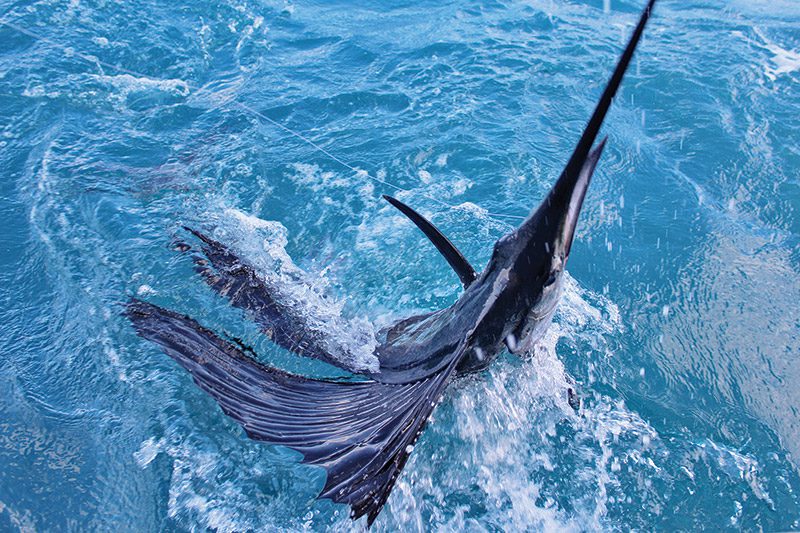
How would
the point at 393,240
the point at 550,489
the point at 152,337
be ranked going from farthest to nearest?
the point at 393,240 → the point at 152,337 → the point at 550,489

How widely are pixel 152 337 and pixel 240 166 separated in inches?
109

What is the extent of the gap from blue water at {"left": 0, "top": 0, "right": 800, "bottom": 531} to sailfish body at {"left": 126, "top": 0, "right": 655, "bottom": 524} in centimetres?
45

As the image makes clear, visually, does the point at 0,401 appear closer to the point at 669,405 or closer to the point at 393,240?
the point at 393,240

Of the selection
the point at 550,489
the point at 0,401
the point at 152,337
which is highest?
the point at 152,337

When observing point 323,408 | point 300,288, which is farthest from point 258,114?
point 323,408

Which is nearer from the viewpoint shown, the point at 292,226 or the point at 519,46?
the point at 292,226

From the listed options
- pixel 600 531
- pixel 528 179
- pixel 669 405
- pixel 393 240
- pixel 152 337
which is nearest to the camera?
pixel 600 531

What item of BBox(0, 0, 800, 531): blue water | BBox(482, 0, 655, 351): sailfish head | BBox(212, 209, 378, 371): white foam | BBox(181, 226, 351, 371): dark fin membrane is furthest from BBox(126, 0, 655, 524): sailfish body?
BBox(0, 0, 800, 531): blue water

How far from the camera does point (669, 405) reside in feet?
11.4

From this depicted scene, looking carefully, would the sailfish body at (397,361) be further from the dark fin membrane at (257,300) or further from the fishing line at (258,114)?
the fishing line at (258,114)

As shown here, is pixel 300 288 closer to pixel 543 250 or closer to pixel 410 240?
pixel 410 240

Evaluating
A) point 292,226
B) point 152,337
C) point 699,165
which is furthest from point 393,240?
point 699,165

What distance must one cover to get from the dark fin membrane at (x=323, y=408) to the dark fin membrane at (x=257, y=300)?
2.10 feet

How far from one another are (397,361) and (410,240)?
180 centimetres
